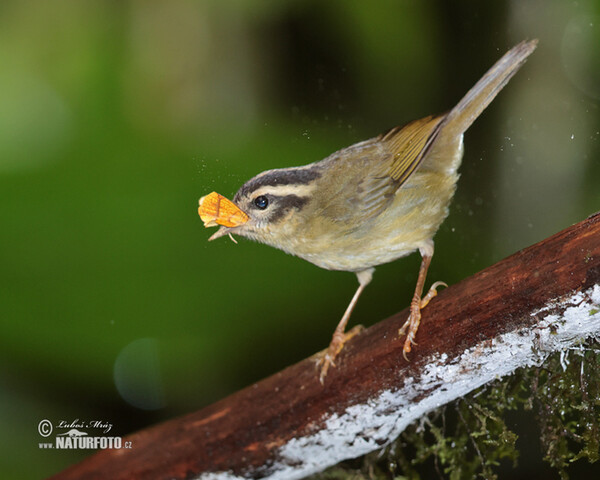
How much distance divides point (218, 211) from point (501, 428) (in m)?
0.79

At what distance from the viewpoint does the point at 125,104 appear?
1.50 metres

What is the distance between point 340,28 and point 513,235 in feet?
2.62

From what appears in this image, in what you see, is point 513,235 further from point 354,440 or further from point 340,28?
point 340,28

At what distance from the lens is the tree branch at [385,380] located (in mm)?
1147

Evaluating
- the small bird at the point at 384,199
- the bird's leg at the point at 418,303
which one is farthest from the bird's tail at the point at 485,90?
the bird's leg at the point at 418,303

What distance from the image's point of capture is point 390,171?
1377 mm

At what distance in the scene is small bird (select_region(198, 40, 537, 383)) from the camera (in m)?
1.32

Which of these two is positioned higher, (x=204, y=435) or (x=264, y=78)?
(x=264, y=78)

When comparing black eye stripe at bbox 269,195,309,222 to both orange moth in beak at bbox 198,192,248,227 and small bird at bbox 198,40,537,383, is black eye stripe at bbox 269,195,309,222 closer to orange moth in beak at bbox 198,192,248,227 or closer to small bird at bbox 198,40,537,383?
small bird at bbox 198,40,537,383

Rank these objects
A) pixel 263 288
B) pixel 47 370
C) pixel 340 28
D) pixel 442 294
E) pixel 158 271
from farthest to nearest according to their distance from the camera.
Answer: pixel 340 28, pixel 47 370, pixel 263 288, pixel 158 271, pixel 442 294

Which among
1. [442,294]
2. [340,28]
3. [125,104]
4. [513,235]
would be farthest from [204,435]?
[340,28]

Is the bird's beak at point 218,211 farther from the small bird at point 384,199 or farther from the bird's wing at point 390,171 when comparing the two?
the bird's wing at point 390,171

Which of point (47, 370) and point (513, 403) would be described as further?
point (47, 370)

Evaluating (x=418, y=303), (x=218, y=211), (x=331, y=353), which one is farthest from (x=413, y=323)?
(x=218, y=211)
